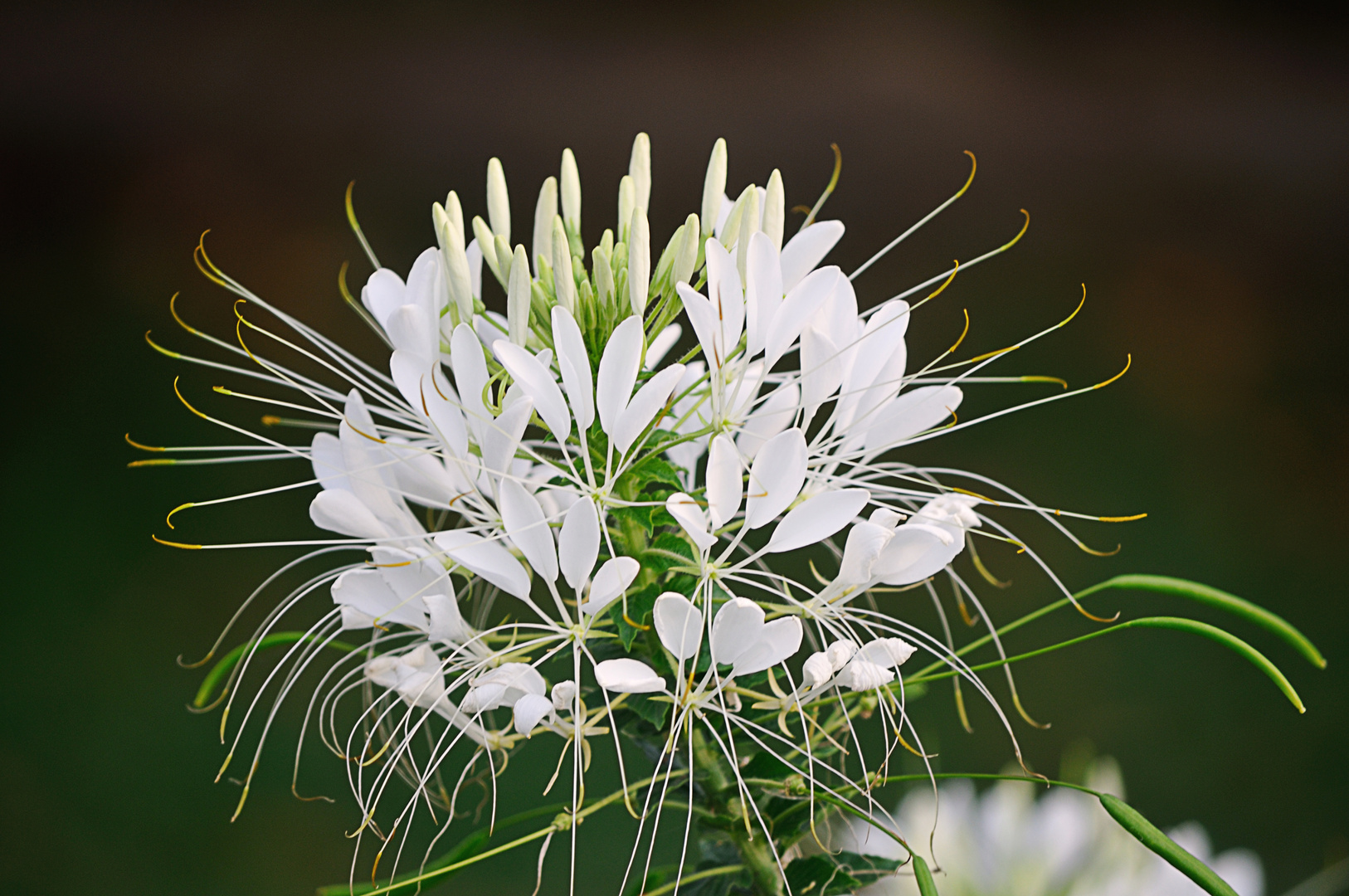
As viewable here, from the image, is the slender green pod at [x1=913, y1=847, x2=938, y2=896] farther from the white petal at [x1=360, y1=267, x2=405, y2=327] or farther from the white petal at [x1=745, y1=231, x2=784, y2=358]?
the white petal at [x1=360, y1=267, x2=405, y2=327]

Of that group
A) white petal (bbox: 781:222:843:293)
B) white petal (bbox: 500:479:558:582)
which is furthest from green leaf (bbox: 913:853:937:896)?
white petal (bbox: 781:222:843:293)

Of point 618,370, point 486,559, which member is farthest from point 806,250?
point 486,559

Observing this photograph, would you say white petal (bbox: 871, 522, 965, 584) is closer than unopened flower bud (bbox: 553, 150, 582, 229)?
Yes

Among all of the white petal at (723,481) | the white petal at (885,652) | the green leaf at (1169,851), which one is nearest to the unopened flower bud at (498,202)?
the white petal at (723,481)

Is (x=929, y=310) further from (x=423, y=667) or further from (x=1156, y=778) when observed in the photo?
(x=423, y=667)

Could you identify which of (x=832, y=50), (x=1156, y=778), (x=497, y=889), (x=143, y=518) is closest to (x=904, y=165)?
(x=832, y=50)

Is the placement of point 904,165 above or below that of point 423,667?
above
